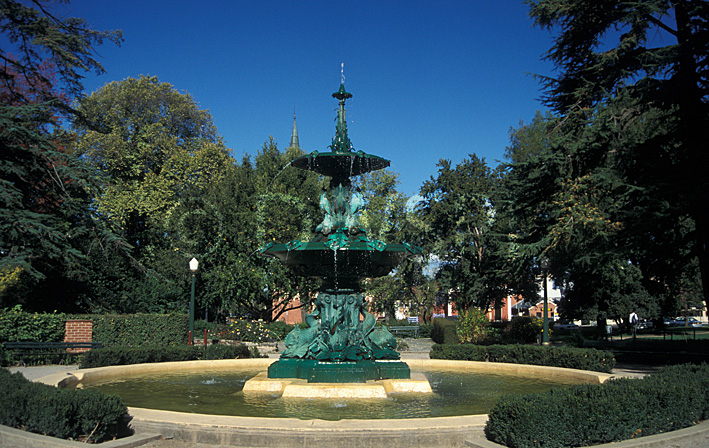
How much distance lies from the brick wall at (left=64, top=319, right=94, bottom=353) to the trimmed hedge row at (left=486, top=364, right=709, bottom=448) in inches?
690

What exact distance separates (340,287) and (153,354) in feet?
21.9

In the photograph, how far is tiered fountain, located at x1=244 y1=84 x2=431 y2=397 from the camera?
34.7 ft

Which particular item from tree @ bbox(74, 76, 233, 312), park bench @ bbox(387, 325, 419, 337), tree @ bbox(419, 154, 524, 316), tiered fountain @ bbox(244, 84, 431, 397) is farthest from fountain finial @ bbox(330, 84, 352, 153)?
tree @ bbox(419, 154, 524, 316)

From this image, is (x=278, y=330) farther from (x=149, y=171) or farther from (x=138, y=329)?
(x=149, y=171)

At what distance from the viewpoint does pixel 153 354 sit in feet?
49.9

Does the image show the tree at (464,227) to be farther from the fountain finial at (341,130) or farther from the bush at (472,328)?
the fountain finial at (341,130)

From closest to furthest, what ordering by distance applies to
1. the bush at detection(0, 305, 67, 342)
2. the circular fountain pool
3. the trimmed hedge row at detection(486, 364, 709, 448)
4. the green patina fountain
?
the trimmed hedge row at detection(486, 364, 709, 448)
the circular fountain pool
the green patina fountain
the bush at detection(0, 305, 67, 342)

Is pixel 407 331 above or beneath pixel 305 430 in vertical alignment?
beneath

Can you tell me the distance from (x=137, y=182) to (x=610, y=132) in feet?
97.3

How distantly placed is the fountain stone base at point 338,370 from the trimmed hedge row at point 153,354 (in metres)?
5.65

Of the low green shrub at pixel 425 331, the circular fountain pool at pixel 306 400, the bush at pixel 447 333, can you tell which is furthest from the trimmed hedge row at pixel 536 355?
the low green shrub at pixel 425 331

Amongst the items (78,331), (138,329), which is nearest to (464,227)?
(138,329)

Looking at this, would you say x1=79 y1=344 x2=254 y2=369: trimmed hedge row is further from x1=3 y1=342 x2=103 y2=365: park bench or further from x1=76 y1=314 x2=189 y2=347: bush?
x1=76 y1=314 x2=189 y2=347: bush

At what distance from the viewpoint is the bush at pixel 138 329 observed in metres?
20.9
